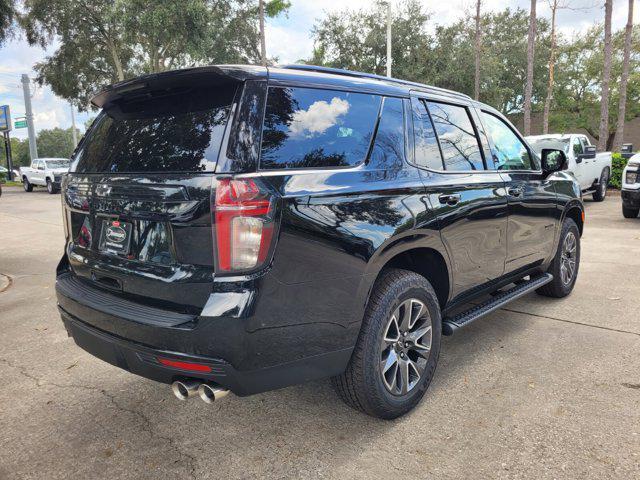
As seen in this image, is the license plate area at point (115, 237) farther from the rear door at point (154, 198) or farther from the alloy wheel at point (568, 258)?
the alloy wheel at point (568, 258)

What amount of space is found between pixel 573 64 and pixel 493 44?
5719 millimetres

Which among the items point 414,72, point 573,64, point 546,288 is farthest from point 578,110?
point 546,288

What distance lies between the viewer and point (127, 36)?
21281 millimetres

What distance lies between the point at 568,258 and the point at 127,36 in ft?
71.4

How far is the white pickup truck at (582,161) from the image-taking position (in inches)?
446

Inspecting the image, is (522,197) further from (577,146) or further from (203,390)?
(577,146)

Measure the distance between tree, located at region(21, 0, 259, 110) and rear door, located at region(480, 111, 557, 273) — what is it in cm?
2005

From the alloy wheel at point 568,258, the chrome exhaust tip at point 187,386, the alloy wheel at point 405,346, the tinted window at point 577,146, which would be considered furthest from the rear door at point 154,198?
the tinted window at point 577,146

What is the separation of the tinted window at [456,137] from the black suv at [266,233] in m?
0.03

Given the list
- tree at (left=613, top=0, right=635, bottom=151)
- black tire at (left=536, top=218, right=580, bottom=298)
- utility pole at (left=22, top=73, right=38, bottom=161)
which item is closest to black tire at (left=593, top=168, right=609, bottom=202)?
tree at (left=613, top=0, right=635, bottom=151)

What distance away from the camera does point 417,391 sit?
283 centimetres

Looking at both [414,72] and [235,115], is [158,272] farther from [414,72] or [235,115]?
[414,72]

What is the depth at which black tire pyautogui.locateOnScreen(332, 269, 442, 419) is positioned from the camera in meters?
2.47

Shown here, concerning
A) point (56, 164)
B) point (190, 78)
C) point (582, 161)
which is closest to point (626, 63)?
point (582, 161)
